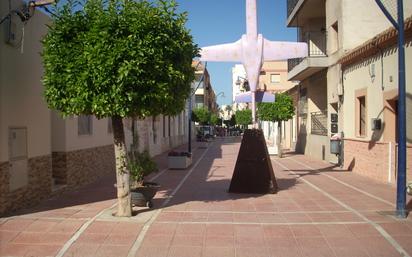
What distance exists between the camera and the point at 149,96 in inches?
320

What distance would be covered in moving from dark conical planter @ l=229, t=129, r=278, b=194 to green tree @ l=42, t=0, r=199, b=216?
13.8ft

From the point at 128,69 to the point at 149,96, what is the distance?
0.68 m

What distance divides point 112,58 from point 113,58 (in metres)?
0.02

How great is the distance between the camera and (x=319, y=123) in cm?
2408

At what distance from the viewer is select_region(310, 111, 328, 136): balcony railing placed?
22.8 meters

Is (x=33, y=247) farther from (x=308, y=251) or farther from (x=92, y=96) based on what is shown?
(x=308, y=251)

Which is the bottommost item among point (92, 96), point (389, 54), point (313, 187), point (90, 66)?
point (313, 187)

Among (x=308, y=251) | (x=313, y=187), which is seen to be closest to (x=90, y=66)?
(x=308, y=251)

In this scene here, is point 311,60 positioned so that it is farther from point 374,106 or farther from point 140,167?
point 140,167

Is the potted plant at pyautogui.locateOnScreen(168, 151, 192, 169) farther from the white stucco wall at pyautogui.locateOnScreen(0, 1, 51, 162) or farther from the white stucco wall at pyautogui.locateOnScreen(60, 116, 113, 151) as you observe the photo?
the white stucco wall at pyautogui.locateOnScreen(0, 1, 51, 162)

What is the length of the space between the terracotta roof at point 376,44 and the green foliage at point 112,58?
699 cm

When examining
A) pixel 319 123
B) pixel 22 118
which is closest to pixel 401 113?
pixel 22 118

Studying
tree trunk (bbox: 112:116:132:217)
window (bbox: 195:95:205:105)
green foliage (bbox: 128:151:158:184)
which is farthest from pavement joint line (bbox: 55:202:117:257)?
window (bbox: 195:95:205:105)

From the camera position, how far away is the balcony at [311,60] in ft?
69.9
